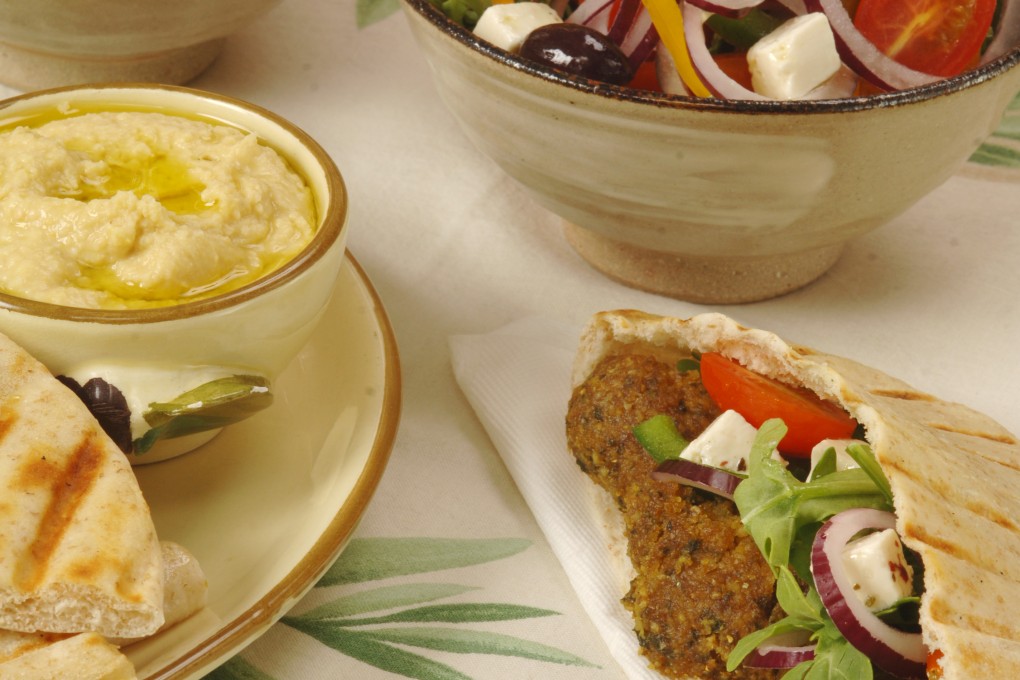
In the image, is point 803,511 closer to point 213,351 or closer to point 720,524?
point 720,524

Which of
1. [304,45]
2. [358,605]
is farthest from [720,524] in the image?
[304,45]

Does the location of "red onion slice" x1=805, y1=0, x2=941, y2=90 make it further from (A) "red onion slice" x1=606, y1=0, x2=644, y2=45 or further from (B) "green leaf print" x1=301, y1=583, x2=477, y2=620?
(B) "green leaf print" x1=301, y1=583, x2=477, y2=620

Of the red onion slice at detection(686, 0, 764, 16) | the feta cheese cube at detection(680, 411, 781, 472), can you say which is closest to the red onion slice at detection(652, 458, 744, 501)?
the feta cheese cube at detection(680, 411, 781, 472)

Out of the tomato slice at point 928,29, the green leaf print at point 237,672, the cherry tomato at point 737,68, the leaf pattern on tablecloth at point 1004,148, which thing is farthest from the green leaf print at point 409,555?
the leaf pattern on tablecloth at point 1004,148

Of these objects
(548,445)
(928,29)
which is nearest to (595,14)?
(928,29)

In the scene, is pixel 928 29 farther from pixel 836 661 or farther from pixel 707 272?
pixel 836 661
